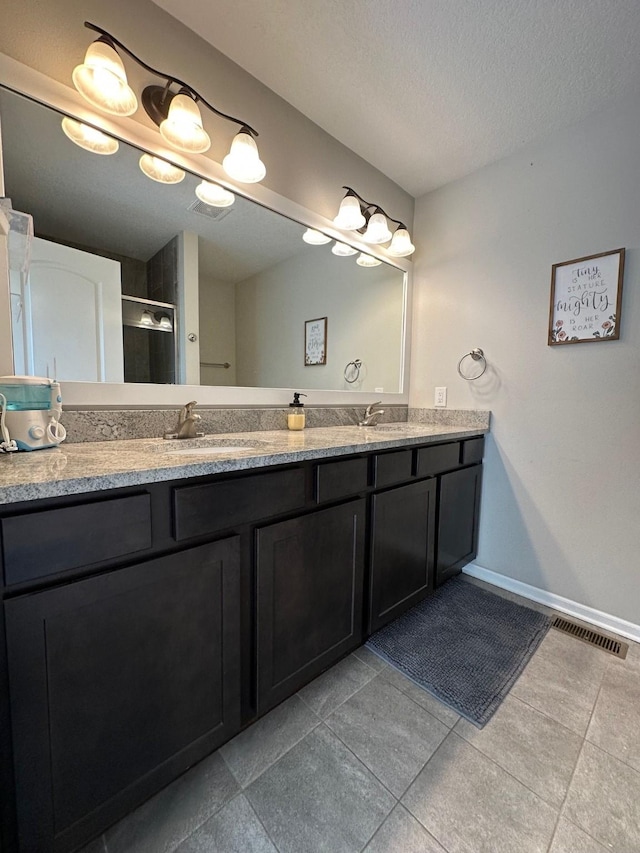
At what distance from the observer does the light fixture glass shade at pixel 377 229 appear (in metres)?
1.88

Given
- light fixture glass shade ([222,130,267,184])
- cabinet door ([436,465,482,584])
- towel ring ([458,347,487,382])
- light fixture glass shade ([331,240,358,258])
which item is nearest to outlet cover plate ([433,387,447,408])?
towel ring ([458,347,487,382])

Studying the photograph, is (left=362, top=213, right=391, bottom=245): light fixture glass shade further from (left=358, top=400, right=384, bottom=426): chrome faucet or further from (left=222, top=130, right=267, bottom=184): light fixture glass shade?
(left=358, top=400, right=384, bottom=426): chrome faucet

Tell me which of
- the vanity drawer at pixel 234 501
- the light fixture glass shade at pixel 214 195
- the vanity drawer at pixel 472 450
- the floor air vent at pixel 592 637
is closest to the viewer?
the vanity drawer at pixel 234 501

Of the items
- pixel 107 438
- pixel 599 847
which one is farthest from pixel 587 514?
pixel 107 438

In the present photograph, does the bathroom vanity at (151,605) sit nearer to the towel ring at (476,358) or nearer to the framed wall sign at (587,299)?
the towel ring at (476,358)

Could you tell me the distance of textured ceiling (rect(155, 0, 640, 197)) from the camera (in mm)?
1198

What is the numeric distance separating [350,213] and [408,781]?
2.20m

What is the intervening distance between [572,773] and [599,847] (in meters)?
0.18

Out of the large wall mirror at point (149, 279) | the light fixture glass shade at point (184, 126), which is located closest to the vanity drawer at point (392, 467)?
the large wall mirror at point (149, 279)

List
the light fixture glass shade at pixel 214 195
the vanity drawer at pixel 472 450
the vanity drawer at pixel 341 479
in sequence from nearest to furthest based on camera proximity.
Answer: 1. the vanity drawer at pixel 341 479
2. the light fixture glass shade at pixel 214 195
3. the vanity drawer at pixel 472 450

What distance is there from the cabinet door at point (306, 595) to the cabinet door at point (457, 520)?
0.64 metres

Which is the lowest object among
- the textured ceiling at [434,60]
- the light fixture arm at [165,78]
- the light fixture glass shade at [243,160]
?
the light fixture glass shade at [243,160]

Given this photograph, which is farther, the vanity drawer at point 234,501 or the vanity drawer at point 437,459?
the vanity drawer at point 437,459

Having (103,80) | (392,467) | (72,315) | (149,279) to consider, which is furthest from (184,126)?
(392,467)
